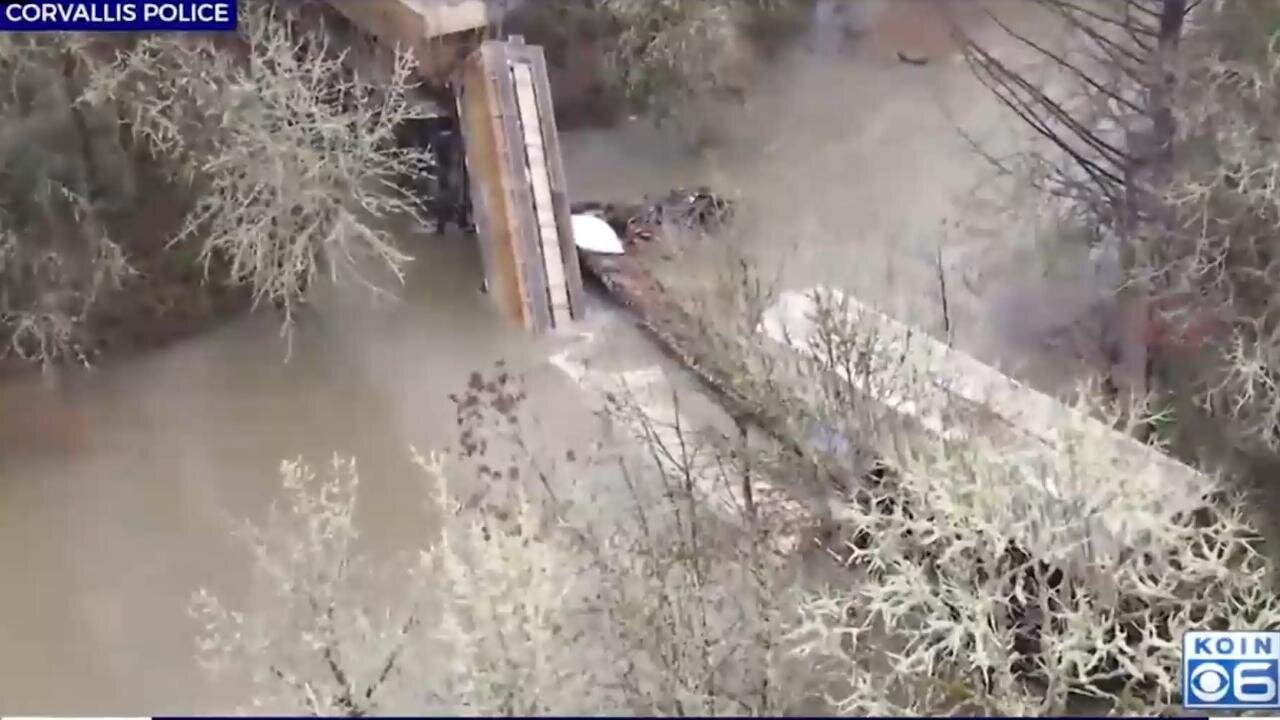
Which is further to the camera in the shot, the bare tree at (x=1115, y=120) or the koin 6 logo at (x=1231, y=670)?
the bare tree at (x=1115, y=120)

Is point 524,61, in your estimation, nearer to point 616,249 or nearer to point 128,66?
point 616,249

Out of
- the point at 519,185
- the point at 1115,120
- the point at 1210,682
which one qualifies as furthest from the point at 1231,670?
the point at 519,185

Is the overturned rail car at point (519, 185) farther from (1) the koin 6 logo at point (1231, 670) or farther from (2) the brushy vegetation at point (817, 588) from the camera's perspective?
(1) the koin 6 logo at point (1231, 670)

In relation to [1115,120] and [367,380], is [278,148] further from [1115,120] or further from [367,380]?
[1115,120]

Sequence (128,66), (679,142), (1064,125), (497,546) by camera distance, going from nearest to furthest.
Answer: (497,546) < (128,66) < (1064,125) < (679,142)

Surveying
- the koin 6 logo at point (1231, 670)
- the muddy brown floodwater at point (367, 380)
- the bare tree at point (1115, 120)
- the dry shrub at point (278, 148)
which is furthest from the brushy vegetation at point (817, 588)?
the dry shrub at point (278, 148)

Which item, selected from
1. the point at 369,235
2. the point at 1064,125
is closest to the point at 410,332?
the point at 369,235
